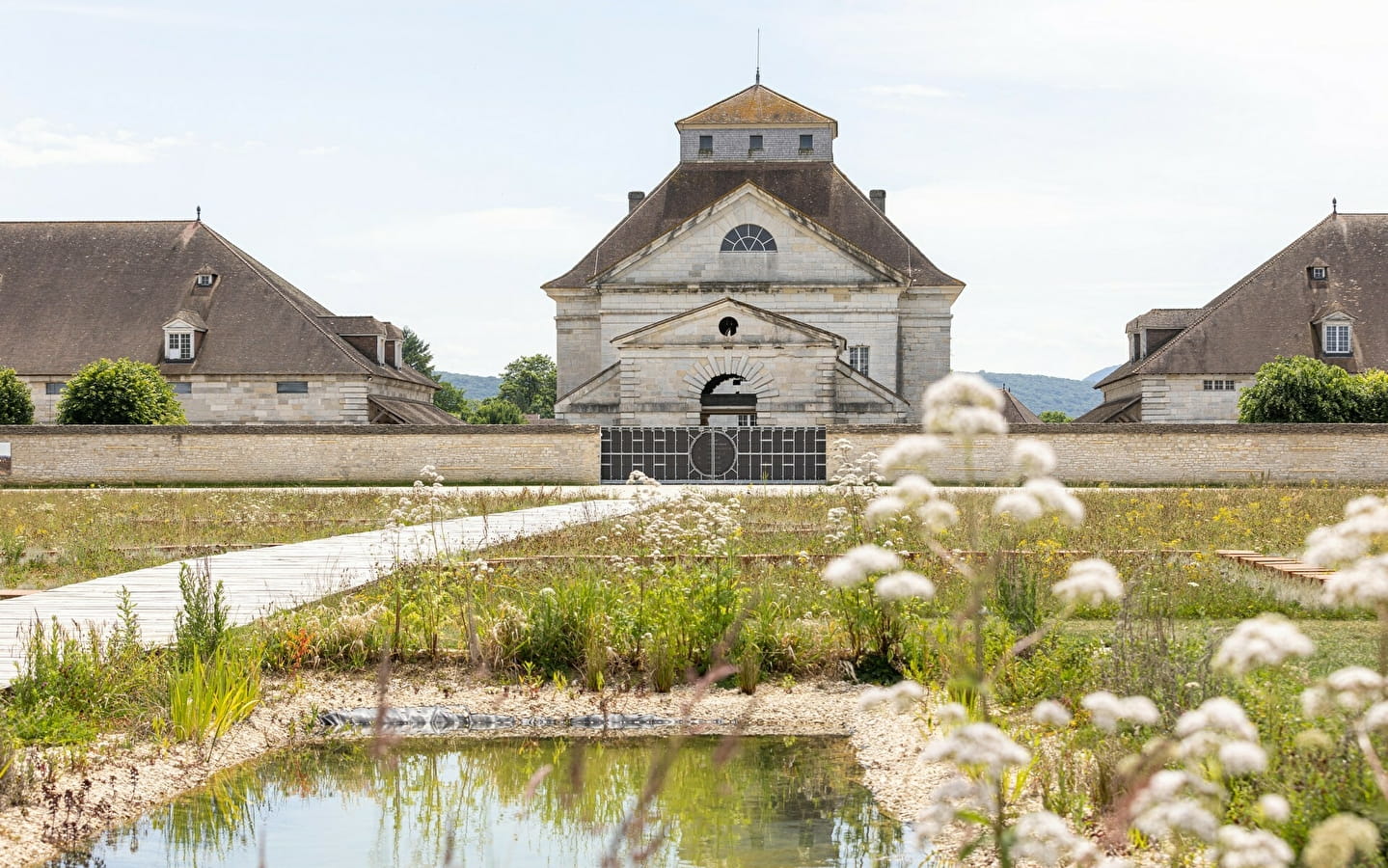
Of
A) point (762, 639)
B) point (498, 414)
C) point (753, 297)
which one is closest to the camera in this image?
point (762, 639)

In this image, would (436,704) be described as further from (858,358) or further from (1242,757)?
(858,358)

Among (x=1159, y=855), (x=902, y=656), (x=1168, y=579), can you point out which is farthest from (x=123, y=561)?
(x=1159, y=855)

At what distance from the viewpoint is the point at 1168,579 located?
11.8 meters

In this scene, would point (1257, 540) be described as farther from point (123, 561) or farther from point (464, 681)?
point (123, 561)

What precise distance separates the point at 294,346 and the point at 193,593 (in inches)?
1476

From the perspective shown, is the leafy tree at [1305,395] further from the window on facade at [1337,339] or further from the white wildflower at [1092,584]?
the white wildflower at [1092,584]

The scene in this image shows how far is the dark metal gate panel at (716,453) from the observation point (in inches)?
1425

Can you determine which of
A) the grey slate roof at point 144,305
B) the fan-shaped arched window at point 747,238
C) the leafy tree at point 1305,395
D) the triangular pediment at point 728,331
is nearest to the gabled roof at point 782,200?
the fan-shaped arched window at point 747,238

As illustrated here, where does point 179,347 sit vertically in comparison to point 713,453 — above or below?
above

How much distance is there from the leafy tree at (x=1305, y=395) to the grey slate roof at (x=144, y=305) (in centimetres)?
2767

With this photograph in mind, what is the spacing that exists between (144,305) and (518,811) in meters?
43.7

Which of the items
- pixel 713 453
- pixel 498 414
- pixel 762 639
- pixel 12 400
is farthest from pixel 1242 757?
pixel 498 414

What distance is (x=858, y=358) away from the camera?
146 feet

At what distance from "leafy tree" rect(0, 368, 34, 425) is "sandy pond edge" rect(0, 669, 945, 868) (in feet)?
112
